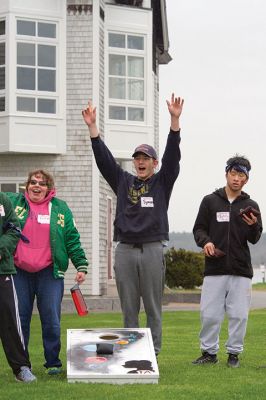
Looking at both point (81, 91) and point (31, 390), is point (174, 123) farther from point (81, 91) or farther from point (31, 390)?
point (81, 91)

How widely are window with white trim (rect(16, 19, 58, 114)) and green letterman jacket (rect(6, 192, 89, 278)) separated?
15454 millimetres

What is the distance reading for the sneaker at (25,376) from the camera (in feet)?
27.0

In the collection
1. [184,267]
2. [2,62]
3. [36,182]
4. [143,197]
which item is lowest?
[184,267]

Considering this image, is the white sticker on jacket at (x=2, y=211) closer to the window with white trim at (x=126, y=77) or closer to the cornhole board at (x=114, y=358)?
the cornhole board at (x=114, y=358)

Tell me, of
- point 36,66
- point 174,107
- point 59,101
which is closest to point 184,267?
point 59,101

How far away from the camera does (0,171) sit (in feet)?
81.3

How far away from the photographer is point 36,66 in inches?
955

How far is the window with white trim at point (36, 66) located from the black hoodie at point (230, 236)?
15.2 meters

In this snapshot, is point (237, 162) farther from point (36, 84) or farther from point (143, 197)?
point (36, 84)

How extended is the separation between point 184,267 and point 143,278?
1909 cm

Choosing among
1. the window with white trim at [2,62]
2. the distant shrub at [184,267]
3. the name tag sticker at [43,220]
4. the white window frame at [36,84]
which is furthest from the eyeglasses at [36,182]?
the distant shrub at [184,267]

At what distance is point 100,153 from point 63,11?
15897 millimetres

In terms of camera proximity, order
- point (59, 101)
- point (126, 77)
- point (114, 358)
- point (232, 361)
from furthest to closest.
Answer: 1. point (126, 77)
2. point (59, 101)
3. point (232, 361)
4. point (114, 358)

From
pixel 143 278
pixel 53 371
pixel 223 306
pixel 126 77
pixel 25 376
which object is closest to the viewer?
pixel 25 376
